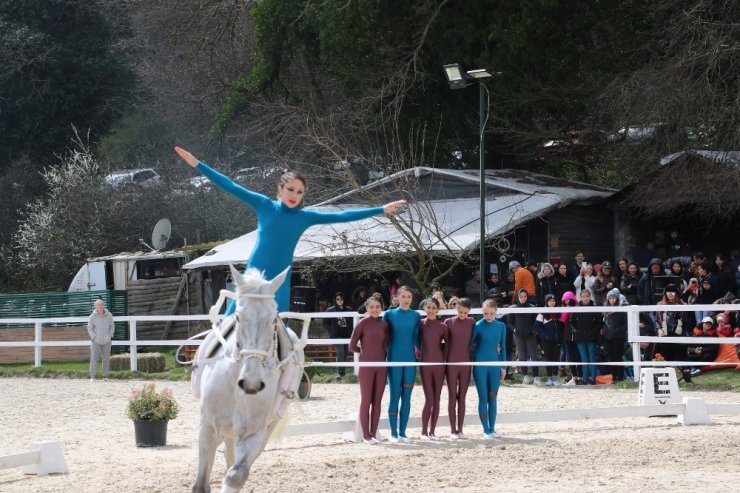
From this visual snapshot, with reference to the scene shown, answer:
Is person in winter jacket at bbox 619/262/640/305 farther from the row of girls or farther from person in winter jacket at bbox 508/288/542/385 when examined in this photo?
the row of girls

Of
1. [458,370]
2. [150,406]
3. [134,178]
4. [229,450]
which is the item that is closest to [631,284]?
[458,370]

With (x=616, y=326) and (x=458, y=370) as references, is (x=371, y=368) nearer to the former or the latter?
(x=458, y=370)

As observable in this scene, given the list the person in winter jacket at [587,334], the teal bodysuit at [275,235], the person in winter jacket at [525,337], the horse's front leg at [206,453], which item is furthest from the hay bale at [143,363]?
the horse's front leg at [206,453]

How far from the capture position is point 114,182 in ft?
124

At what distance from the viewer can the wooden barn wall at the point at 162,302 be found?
28172 mm

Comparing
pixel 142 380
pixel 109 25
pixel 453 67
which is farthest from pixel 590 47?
pixel 109 25

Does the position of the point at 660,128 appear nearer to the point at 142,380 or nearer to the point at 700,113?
the point at 700,113

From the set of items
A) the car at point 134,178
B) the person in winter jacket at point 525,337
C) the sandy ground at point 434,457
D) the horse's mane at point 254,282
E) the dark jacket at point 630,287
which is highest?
the car at point 134,178

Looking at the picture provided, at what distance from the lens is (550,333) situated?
17.9 m

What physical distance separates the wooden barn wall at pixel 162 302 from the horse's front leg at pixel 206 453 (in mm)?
20060

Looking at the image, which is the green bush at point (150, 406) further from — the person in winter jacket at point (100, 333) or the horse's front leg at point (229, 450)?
the person in winter jacket at point (100, 333)

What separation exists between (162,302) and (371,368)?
17.6m

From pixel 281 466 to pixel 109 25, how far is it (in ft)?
116

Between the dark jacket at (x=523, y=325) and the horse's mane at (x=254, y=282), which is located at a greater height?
the horse's mane at (x=254, y=282)
